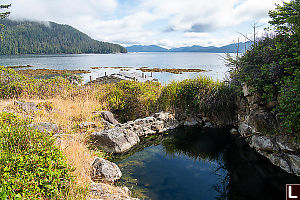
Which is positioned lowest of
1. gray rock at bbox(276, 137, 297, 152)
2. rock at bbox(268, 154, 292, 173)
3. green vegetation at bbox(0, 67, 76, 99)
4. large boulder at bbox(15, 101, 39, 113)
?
rock at bbox(268, 154, 292, 173)

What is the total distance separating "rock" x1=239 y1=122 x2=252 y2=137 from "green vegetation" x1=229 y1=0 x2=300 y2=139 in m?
1.35

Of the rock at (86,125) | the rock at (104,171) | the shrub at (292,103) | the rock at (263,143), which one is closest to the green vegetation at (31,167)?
the rock at (104,171)

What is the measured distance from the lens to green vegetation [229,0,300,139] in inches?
190

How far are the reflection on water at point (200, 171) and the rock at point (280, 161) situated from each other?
132 mm

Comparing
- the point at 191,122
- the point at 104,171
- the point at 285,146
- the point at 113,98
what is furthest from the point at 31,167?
the point at 191,122

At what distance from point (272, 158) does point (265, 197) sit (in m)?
1.76

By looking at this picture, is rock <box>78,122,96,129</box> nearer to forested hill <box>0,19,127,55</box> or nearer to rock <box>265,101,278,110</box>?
rock <box>265,101,278,110</box>

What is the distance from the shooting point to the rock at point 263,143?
19.2ft

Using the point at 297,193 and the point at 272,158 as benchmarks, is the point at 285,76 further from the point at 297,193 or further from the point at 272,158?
the point at 297,193

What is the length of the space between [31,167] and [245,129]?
24.1 feet

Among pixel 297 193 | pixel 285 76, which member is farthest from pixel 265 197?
pixel 285 76

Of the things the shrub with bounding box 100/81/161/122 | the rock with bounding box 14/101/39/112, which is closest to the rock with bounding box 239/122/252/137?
the shrub with bounding box 100/81/161/122

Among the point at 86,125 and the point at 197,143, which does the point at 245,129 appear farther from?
the point at 86,125

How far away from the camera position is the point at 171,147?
6.98m
